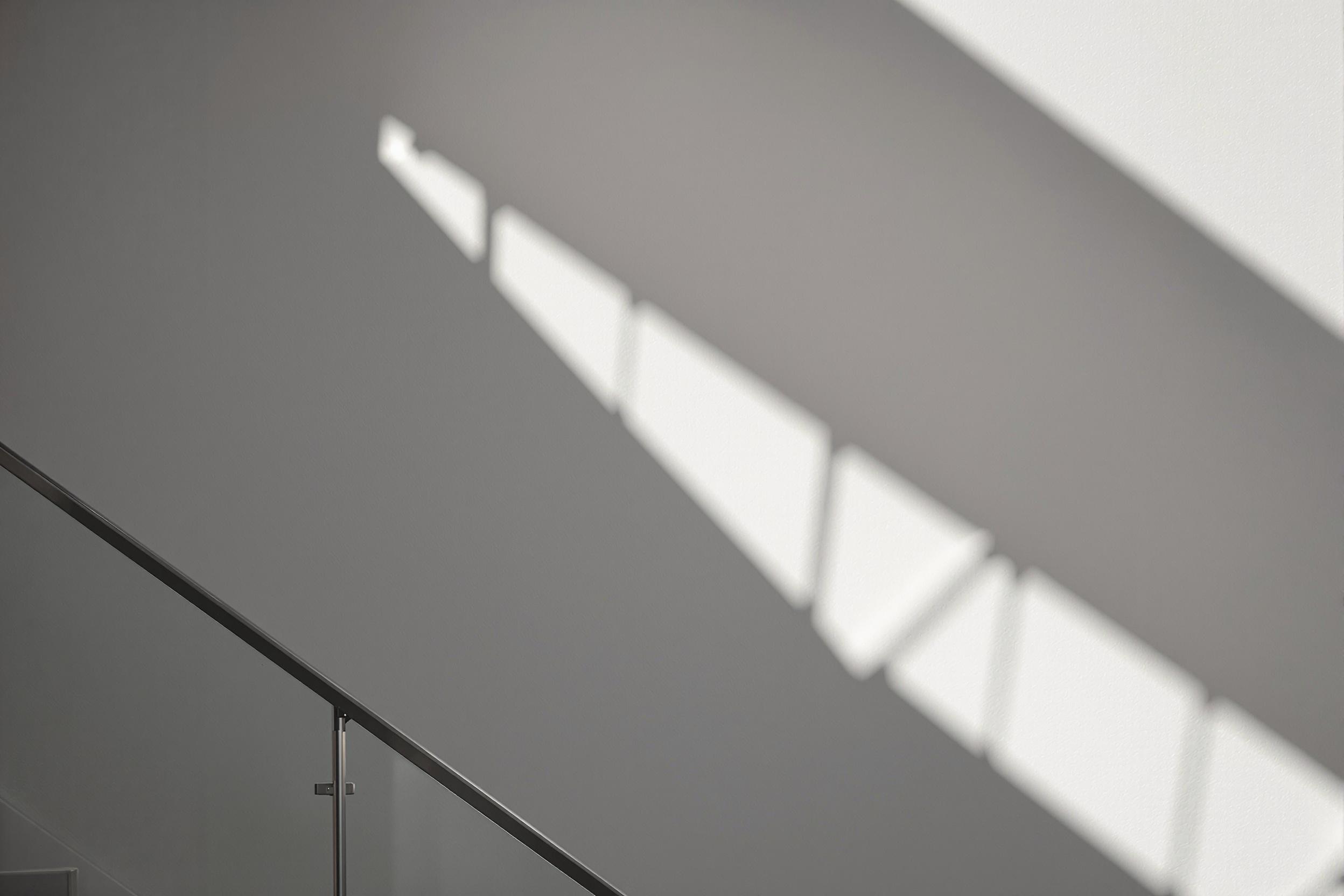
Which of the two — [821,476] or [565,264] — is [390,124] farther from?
[821,476]

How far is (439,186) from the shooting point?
3.28 meters

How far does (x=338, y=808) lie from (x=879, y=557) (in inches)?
69.1

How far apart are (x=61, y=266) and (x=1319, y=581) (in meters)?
3.90

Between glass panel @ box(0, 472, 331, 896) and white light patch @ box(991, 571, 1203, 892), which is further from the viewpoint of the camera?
white light patch @ box(991, 571, 1203, 892)

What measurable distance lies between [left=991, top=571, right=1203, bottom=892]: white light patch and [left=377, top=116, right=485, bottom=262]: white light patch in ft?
6.49

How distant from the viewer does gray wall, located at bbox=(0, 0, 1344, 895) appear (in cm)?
306

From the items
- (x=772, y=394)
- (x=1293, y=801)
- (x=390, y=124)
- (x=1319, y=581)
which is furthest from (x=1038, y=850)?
(x=390, y=124)

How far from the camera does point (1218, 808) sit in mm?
2965

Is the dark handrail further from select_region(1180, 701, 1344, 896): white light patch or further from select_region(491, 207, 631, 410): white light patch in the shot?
select_region(1180, 701, 1344, 896): white light patch

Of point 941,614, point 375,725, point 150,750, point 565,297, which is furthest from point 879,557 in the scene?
point 150,750

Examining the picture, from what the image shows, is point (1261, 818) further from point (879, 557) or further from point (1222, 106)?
point (1222, 106)

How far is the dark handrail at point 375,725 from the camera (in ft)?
6.13

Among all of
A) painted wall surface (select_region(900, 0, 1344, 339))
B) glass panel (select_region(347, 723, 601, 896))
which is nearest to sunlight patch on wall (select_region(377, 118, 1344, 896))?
painted wall surface (select_region(900, 0, 1344, 339))

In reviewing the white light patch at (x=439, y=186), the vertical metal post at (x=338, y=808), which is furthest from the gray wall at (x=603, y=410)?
the vertical metal post at (x=338, y=808)
